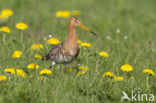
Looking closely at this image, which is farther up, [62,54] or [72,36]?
[72,36]

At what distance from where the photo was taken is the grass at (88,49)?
5.12 metres

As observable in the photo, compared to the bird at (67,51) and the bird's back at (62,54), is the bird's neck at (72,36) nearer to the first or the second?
the bird at (67,51)

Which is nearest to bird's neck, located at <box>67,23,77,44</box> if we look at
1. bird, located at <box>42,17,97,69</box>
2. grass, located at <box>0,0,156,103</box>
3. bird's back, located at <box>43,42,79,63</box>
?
bird, located at <box>42,17,97,69</box>

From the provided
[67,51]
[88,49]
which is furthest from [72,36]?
[88,49]

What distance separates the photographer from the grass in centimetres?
512

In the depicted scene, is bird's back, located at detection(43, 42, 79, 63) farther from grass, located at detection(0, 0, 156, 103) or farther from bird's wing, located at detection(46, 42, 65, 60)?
grass, located at detection(0, 0, 156, 103)

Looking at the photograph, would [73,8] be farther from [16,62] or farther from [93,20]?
[16,62]

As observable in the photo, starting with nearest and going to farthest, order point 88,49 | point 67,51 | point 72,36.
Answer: point 67,51 → point 72,36 → point 88,49

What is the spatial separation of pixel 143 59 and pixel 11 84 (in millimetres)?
3857

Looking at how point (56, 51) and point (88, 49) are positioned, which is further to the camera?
point (88, 49)

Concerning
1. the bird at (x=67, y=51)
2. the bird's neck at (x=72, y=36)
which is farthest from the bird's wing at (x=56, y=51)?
the bird's neck at (x=72, y=36)

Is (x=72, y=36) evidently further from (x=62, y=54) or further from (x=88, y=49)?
(x=88, y=49)

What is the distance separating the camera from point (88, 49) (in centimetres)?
809

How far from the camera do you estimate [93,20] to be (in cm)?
1096
